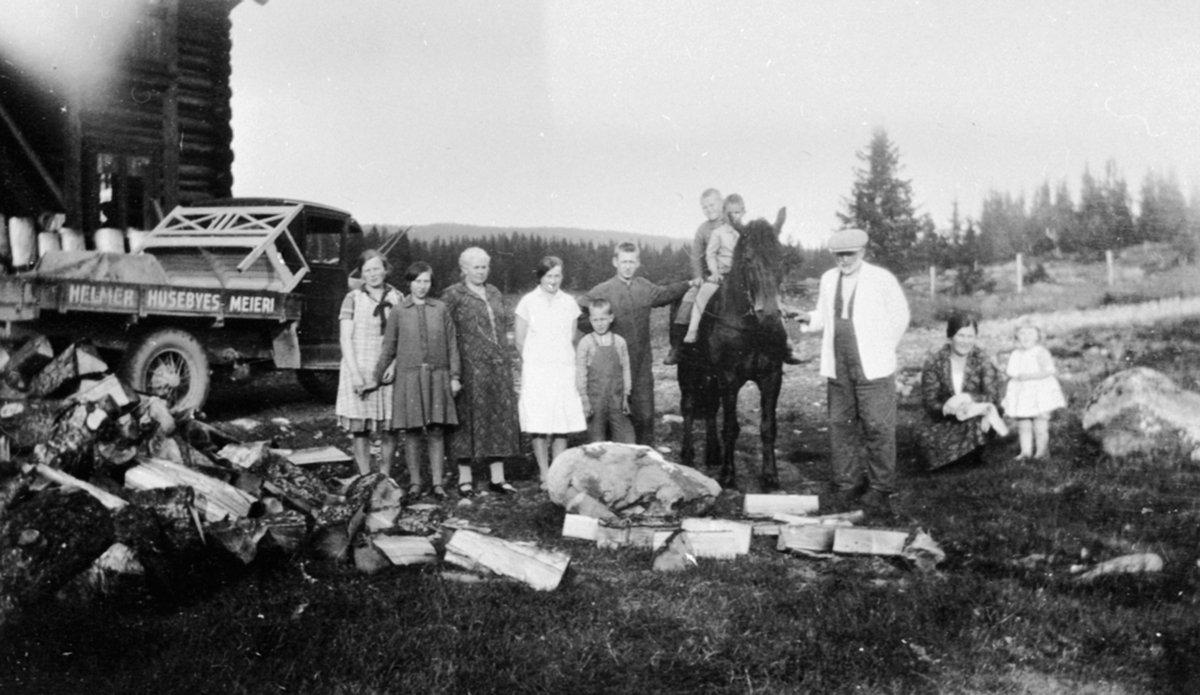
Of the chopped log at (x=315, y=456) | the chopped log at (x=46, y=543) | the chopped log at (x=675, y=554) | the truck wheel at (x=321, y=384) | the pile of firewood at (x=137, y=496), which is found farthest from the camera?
the truck wheel at (x=321, y=384)

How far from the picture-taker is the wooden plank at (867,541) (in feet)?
15.1

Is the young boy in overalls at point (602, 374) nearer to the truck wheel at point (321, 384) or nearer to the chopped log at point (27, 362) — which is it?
the chopped log at point (27, 362)

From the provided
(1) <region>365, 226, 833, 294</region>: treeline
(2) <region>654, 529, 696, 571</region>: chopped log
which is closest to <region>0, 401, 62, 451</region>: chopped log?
(2) <region>654, 529, 696, 571</region>: chopped log

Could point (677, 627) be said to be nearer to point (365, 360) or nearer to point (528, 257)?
point (365, 360)

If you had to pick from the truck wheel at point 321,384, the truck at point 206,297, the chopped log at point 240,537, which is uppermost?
the truck at point 206,297

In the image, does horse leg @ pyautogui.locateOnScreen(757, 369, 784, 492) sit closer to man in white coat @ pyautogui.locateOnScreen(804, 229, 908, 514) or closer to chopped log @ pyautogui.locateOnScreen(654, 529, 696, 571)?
man in white coat @ pyautogui.locateOnScreen(804, 229, 908, 514)

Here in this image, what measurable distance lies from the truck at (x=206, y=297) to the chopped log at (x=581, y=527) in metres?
3.24

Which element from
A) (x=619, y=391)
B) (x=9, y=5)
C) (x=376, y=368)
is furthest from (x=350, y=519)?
(x=9, y=5)

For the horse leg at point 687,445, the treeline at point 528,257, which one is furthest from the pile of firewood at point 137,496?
the treeline at point 528,257

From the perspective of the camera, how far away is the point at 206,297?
8406mm

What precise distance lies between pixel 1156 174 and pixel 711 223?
3.97 m

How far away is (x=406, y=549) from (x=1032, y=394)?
4913 mm

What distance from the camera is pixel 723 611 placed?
3803 mm

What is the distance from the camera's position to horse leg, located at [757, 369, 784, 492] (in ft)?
21.5
